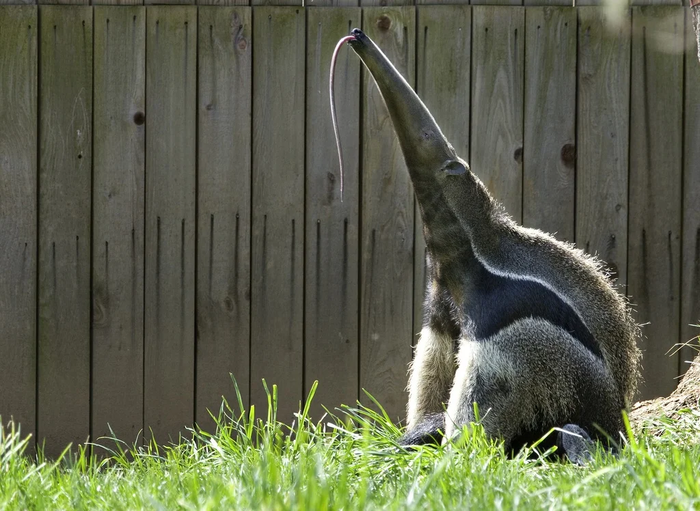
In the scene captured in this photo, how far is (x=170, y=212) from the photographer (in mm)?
6113

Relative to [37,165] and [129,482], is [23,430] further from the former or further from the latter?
[129,482]

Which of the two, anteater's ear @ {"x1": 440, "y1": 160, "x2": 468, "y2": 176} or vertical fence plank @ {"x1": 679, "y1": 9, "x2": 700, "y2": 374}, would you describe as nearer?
anteater's ear @ {"x1": 440, "y1": 160, "x2": 468, "y2": 176}

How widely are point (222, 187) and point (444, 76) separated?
1599 mm

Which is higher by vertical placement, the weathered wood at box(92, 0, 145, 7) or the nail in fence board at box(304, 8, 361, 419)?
the weathered wood at box(92, 0, 145, 7)

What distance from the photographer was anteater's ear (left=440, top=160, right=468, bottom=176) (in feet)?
14.7

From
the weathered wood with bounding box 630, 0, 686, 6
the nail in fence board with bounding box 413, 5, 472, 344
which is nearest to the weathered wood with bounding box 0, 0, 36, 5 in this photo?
the nail in fence board with bounding box 413, 5, 472, 344

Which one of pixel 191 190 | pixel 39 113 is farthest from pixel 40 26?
pixel 191 190

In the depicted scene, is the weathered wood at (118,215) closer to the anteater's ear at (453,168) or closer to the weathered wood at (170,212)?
the weathered wood at (170,212)

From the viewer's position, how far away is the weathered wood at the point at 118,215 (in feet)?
20.0

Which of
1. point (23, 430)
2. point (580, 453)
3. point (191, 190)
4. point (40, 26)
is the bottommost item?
point (23, 430)

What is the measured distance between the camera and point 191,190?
612cm

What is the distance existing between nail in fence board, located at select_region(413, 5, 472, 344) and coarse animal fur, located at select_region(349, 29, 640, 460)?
1.46 meters

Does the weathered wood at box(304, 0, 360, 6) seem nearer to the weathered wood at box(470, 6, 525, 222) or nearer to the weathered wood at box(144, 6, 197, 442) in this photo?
the weathered wood at box(144, 6, 197, 442)

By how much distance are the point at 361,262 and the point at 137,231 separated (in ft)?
4.76
